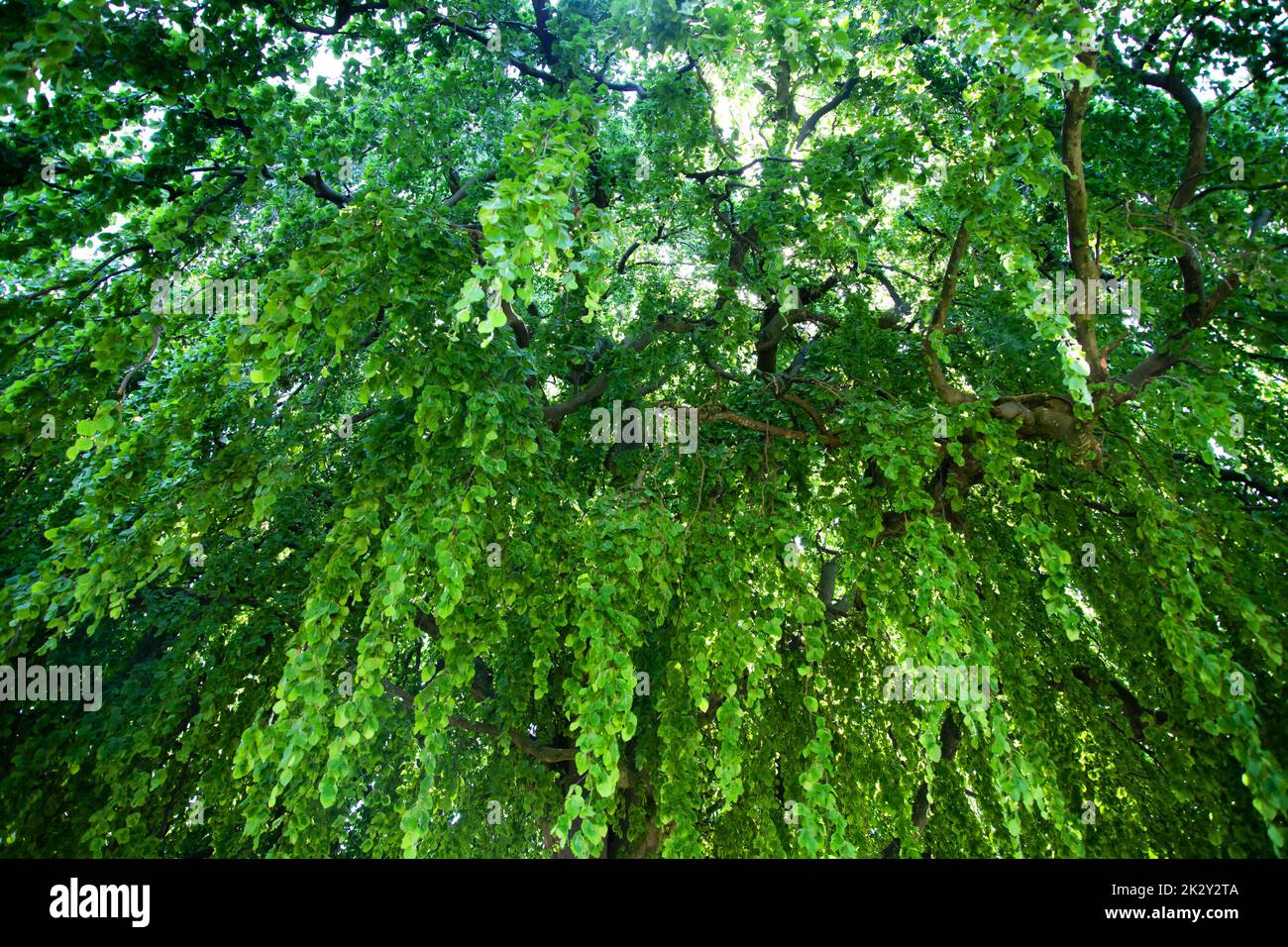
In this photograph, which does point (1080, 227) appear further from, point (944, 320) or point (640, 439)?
point (640, 439)

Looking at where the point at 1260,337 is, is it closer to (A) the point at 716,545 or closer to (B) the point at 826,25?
(B) the point at 826,25

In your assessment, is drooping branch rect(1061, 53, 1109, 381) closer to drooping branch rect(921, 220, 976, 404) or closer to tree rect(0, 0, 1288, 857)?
tree rect(0, 0, 1288, 857)

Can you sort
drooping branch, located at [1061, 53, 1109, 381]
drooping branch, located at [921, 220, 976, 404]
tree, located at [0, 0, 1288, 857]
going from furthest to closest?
drooping branch, located at [921, 220, 976, 404] < drooping branch, located at [1061, 53, 1109, 381] < tree, located at [0, 0, 1288, 857]

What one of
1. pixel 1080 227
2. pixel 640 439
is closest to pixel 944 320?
pixel 1080 227

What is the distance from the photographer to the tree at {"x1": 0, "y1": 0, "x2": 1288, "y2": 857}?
2.18 meters

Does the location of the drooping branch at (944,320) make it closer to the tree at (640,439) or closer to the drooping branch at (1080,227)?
the tree at (640,439)

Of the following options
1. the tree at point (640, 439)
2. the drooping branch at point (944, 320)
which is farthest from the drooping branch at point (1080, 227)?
the drooping branch at point (944, 320)

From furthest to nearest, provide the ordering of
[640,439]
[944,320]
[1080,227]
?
[640,439] < [944,320] < [1080,227]

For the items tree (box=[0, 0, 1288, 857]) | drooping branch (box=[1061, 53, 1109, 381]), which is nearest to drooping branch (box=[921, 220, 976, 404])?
tree (box=[0, 0, 1288, 857])

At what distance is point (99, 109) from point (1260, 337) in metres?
5.30

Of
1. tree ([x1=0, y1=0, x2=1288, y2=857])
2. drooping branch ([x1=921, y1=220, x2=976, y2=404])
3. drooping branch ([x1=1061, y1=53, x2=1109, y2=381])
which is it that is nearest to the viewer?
tree ([x1=0, y1=0, x2=1288, y2=857])

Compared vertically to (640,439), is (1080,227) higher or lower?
higher

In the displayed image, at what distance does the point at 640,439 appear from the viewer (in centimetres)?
406

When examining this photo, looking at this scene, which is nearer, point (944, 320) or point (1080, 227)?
point (1080, 227)
